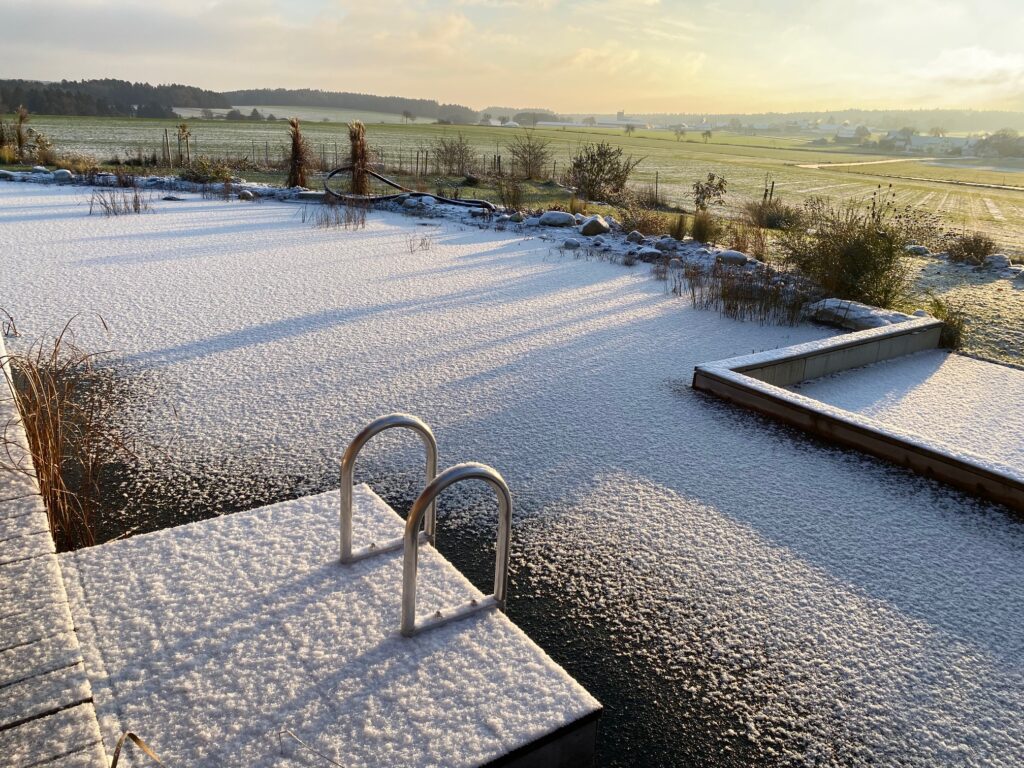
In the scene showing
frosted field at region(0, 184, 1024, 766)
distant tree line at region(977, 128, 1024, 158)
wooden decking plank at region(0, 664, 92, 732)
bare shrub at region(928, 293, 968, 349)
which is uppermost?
distant tree line at region(977, 128, 1024, 158)

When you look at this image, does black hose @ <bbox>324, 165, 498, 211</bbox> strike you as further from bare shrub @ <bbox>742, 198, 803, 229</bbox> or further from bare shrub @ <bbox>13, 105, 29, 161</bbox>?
bare shrub @ <bbox>13, 105, 29, 161</bbox>

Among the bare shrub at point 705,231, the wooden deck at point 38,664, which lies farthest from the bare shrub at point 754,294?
the wooden deck at point 38,664

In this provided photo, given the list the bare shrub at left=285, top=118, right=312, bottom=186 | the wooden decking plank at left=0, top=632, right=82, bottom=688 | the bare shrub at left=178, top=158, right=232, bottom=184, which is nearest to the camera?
the wooden decking plank at left=0, top=632, right=82, bottom=688

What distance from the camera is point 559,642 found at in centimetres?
277

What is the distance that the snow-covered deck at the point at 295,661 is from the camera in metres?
2.02

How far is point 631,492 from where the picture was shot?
391 cm

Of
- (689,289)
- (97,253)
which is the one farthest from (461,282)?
(97,253)

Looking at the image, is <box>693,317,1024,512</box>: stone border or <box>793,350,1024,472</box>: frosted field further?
<box>793,350,1024,472</box>: frosted field

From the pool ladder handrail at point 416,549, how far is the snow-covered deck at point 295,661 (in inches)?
1.5

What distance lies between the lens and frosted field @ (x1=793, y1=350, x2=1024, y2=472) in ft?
16.4

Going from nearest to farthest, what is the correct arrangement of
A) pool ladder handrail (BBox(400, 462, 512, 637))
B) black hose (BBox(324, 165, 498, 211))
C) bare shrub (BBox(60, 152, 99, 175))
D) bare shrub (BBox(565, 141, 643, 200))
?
pool ladder handrail (BBox(400, 462, 512, 637)) → black hose (BBox(324, 165, 498, 211)) → bare shrub (BBox(60, 152, 99, 175)) → bare shrub (BBox(565, 141, 643, 200))

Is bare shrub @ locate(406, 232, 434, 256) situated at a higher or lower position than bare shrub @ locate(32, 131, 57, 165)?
lower

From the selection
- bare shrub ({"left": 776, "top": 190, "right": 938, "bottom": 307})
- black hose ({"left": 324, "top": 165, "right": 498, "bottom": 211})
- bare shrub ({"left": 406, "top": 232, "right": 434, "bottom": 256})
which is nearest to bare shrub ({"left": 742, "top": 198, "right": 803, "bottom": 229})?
black hose ({"left": 324, "top": 165, "right": 498, "bottom": 211})

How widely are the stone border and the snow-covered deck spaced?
295 centimetres
